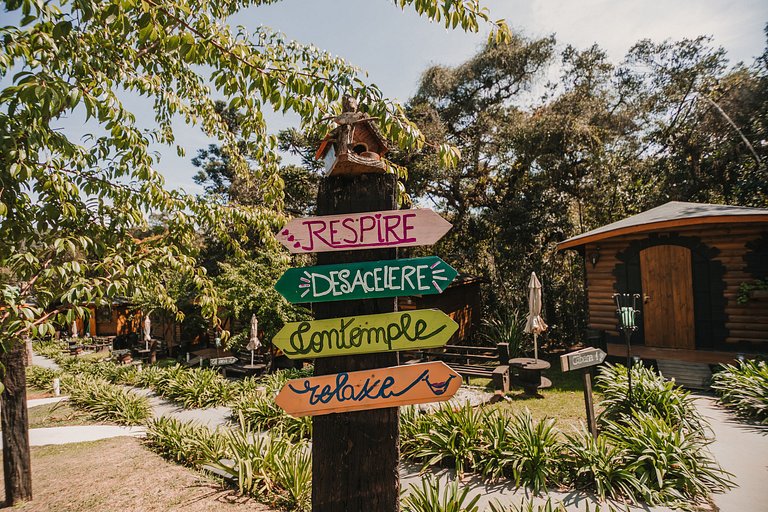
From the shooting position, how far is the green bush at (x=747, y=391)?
22.1 ft

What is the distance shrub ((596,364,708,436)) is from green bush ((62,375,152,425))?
32.2ft

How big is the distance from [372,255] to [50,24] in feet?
7.57

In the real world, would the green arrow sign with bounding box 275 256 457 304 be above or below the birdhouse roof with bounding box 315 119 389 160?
below

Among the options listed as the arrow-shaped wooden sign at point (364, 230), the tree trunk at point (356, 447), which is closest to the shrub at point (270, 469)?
the tree trunk at point (356, 447)

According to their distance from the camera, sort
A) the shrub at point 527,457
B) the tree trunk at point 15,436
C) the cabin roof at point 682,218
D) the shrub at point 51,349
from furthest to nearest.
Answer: the shrub at point 51,349 < the cabin roof at point 682,218 < the tree trunk at point 15,436 < the shrub at point 527,457

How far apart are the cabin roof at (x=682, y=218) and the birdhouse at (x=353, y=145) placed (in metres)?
10.1

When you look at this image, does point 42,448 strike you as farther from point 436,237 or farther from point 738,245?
point 738,245

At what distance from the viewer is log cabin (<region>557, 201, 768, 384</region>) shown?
9.33 meters

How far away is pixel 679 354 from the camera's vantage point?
9.87 m

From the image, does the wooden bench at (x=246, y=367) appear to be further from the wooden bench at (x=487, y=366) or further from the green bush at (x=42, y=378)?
the green bush at (x=42, y=378)

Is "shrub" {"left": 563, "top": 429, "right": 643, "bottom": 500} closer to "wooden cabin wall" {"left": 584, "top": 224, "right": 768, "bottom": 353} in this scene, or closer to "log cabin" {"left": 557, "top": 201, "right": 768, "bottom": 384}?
"log cabin" {"left": 557, "top": 201, "right": 768, "bottom": 384}

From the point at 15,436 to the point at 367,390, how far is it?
640 cm

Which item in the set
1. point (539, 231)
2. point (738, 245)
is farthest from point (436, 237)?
point (539, 231)

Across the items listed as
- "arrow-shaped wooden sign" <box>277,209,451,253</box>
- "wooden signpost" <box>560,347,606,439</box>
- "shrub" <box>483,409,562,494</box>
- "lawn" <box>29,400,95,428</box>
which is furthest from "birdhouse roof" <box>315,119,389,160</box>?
"lawn" <box>29,400,95,428</box>
